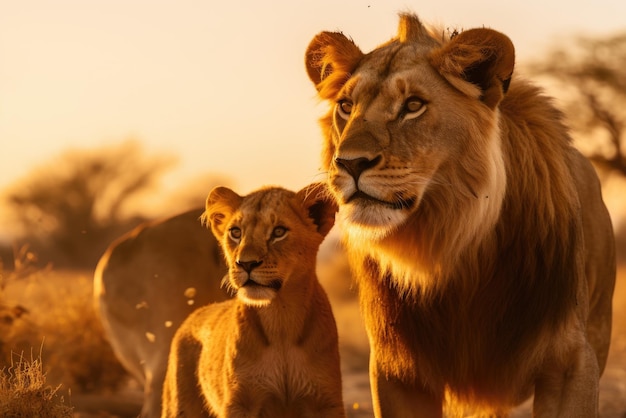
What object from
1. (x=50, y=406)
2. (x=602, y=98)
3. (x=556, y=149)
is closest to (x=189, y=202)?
(x=602, y=98)

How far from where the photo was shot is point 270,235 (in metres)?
4.60

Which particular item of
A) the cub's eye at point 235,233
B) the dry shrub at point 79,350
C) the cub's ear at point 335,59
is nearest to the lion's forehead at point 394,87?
the cub's ear at point 335,59

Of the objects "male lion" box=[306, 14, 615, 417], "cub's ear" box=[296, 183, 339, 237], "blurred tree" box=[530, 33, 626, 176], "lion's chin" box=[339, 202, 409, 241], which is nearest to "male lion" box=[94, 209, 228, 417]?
"cub's ear" box=[296, 183, 339, 237]

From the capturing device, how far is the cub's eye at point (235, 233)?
15.3 ft

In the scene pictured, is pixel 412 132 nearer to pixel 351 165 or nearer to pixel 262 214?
pixel 351 165

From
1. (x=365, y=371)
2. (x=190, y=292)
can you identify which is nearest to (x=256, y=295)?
(x=190, y=292)

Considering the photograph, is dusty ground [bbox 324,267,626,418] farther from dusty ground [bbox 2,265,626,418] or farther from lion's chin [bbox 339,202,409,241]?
lion's chin [bbox 339,202,409,241]

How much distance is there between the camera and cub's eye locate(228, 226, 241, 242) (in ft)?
15.3

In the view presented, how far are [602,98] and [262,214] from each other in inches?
401

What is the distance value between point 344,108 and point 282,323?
0.97m

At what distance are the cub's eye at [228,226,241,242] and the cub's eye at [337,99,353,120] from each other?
71 centimetres

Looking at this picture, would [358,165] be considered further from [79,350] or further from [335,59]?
[79,350]

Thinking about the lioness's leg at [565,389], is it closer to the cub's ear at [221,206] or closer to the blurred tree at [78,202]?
the cub's ear at [221,206]

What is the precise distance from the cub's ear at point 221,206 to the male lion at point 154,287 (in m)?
1.54
